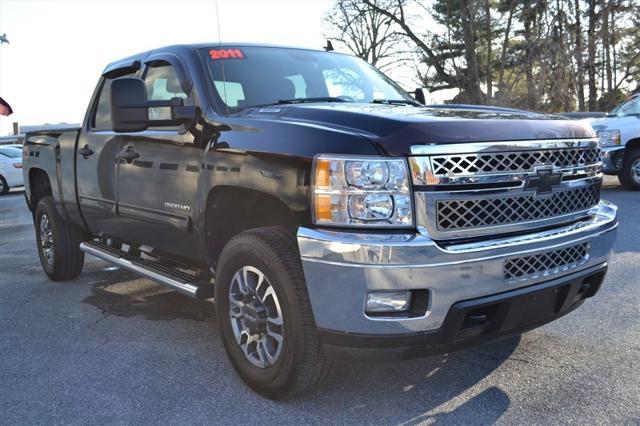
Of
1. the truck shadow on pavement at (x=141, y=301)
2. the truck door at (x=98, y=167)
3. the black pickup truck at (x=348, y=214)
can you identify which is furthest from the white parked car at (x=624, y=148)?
the truck door at (x=98, y=167)

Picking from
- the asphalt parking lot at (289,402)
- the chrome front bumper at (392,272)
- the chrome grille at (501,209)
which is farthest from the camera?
the asphalt parking lot at (289,402)

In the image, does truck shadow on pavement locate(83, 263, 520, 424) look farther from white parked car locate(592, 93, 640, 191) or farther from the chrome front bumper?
white parked car locate(592, 93, 640, 191)

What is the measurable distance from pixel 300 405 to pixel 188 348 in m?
1.16

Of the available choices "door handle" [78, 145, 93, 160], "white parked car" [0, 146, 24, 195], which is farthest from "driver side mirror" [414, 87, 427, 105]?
"white parked car" [0, 146, 24, 195]

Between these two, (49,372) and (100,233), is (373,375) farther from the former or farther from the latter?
(100,233)

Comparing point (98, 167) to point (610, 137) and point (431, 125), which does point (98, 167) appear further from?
point (610, 137)

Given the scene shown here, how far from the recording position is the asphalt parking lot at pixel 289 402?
2928 millimetres

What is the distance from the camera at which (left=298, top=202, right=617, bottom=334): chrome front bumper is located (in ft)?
8.14

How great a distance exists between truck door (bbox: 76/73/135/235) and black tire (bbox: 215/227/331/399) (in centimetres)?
176

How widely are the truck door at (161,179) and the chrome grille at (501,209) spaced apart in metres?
→ 1.56

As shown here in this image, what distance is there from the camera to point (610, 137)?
11242mm

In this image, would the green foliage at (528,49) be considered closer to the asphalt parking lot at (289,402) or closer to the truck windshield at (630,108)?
the truck windshield at (630,108)

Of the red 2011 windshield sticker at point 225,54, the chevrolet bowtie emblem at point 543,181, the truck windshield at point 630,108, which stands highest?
the red 2011 windshield sticker at point 225,54

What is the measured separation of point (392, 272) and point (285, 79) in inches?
77.2
